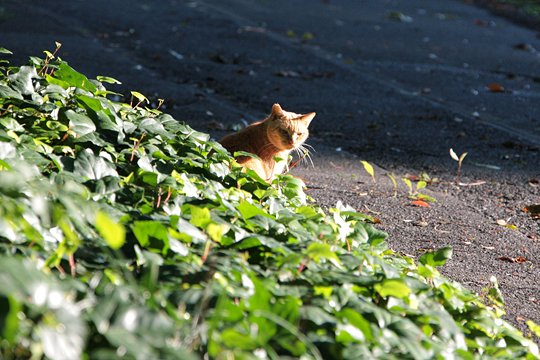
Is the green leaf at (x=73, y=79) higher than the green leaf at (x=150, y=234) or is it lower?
lower

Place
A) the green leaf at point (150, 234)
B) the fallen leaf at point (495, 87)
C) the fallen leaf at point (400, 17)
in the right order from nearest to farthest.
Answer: the green leaf at point (150, 234)
the fallen leaf at point (495, 87)
the fallen leaf at point (400, 17)

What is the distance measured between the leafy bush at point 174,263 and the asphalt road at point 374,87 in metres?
1.18

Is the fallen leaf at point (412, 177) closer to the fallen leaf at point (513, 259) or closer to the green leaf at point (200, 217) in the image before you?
the fallen leaf at point (513, 259)

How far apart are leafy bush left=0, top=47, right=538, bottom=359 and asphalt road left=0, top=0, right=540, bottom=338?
1.18 meters

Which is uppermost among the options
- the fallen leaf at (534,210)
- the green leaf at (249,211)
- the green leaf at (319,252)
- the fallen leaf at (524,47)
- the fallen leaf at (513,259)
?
the green leaf at (319,252)

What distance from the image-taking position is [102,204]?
262cm

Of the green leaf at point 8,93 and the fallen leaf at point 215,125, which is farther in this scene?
the fallen leaf at point 215,125

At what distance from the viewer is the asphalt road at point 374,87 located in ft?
15.6

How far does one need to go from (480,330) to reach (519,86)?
6.88m

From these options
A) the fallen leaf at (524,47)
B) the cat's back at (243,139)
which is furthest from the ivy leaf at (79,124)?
the fallen leaf at (524,47)

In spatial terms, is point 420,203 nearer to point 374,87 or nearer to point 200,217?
point 200,217

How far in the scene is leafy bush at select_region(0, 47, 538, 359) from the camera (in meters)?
1.74

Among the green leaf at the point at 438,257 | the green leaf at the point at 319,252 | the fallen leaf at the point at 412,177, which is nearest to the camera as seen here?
the green leaf at the point at 319,252

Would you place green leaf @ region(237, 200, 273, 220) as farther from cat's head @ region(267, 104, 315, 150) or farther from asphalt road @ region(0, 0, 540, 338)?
cat's head @ region(267, 104, 315, 150)
